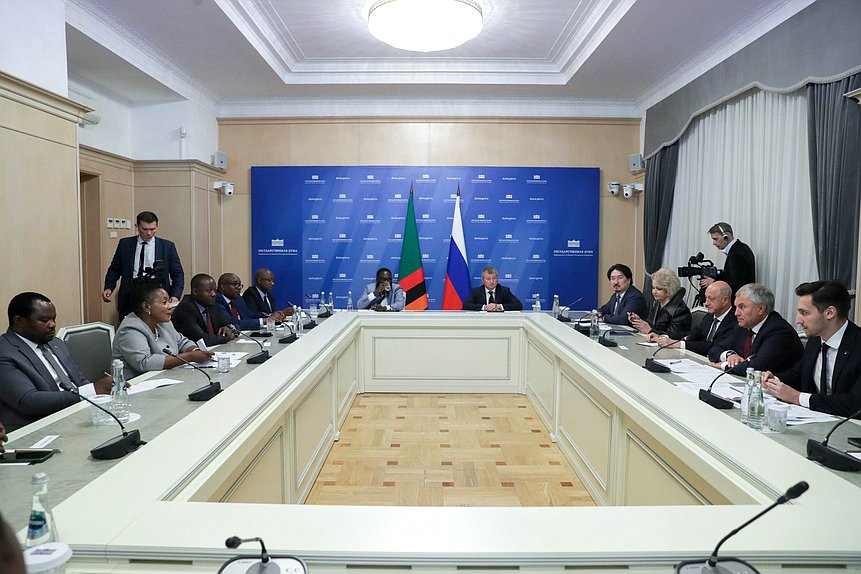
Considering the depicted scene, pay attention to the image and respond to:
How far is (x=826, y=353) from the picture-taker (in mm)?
2523

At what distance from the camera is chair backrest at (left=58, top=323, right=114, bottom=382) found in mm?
3080

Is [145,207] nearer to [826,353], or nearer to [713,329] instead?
[713,329]

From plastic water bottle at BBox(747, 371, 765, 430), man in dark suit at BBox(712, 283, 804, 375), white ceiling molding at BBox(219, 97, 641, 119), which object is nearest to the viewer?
plastic water bottle at BBox(747, 371, 765, 430)

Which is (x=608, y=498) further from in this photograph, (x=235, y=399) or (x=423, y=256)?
(x=423, y=256)

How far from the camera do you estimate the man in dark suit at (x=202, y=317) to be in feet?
13.7

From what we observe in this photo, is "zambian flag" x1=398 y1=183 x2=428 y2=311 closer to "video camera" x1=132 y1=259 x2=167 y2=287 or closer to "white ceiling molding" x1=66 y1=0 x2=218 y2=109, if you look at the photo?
"white ceiling molding" x1=66 y1=0 x2=218 y2=109

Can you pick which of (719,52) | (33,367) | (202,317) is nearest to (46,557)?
(33,367)

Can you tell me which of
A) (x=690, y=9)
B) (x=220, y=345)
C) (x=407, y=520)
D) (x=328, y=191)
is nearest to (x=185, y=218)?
(x=328, y=191)

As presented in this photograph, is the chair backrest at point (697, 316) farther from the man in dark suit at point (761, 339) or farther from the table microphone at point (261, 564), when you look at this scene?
the table microphone at point (261, 564)

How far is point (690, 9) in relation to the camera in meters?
4.62

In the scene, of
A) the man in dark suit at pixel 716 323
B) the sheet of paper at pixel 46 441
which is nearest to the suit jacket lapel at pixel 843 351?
the man in dark suit at pixel 716 323

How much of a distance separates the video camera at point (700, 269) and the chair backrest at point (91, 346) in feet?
14.9

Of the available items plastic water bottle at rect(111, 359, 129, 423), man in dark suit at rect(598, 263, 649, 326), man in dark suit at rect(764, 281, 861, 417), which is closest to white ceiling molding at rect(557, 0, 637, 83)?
man in dark suit at rect(598, 263, 649, 326)

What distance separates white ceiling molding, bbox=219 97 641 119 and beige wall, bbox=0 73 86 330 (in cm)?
346
